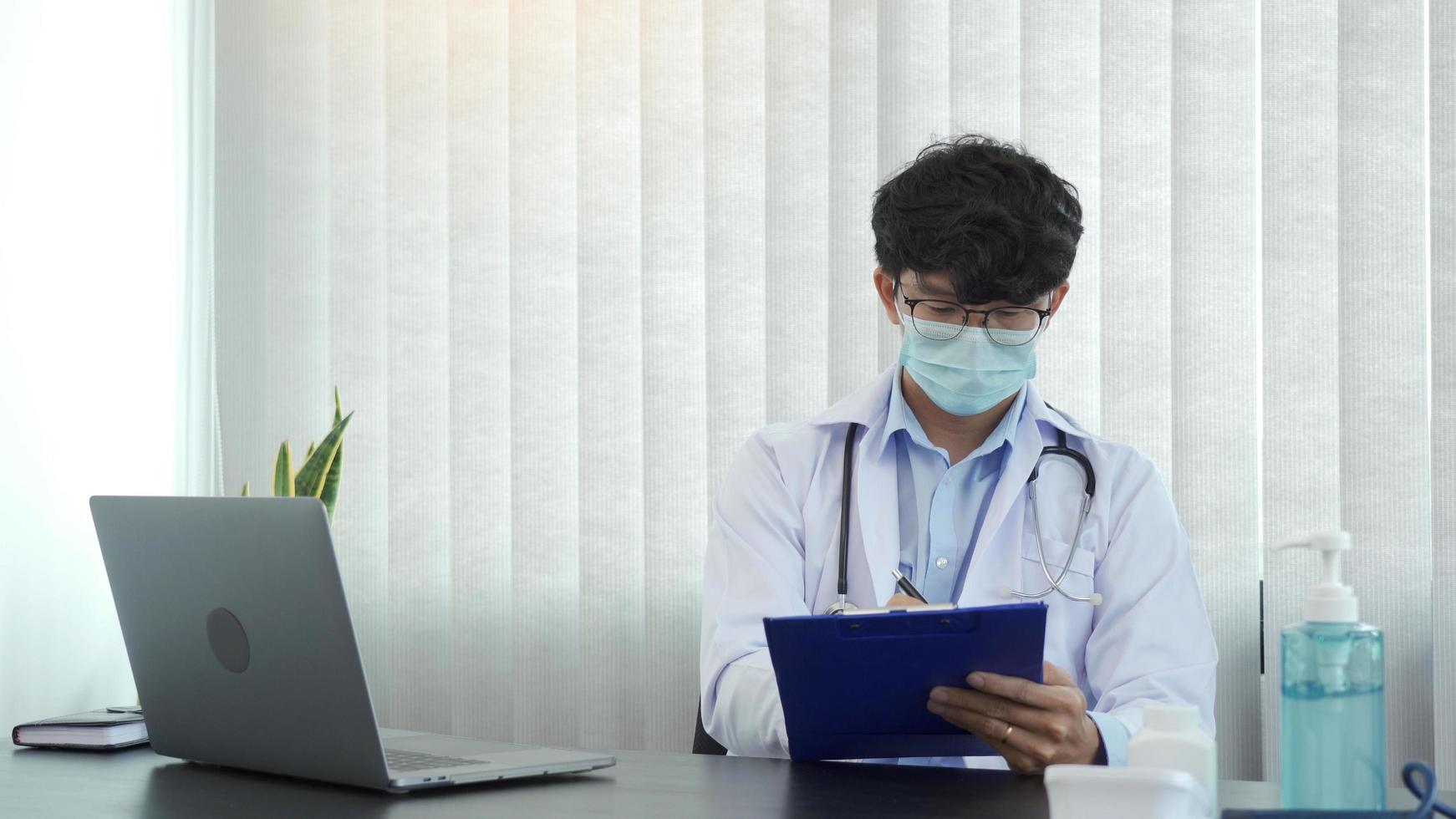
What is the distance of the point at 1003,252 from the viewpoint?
1.62m

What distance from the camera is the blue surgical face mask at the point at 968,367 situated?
5.45 ft

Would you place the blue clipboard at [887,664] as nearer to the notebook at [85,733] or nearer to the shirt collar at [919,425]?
the shirt collar at [919,425]

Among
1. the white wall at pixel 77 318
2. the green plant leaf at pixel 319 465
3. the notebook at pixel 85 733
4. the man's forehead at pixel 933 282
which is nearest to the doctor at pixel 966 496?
the man's forehead at pixel 933 282

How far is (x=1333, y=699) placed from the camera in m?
0.78

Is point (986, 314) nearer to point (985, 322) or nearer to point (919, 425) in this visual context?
point (985, 322)

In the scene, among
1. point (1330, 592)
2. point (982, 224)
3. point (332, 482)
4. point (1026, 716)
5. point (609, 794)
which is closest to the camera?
point (1330, 592)

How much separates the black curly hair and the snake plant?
1425mm

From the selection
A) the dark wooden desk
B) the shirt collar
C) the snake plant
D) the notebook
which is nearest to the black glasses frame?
the shirt collar

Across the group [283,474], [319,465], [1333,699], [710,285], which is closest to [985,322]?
[1333,699]

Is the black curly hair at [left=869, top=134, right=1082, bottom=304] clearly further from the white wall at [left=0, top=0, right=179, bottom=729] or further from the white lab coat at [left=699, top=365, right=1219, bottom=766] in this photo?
the white wall at [left=0, top=0, right=179, bottom=729]

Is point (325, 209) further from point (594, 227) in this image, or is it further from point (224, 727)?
point (224, 727)

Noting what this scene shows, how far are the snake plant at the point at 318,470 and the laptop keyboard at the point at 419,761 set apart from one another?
60.1 inches

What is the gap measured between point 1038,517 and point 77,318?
6.87 ft

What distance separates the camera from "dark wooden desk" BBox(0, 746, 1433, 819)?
1033mm
